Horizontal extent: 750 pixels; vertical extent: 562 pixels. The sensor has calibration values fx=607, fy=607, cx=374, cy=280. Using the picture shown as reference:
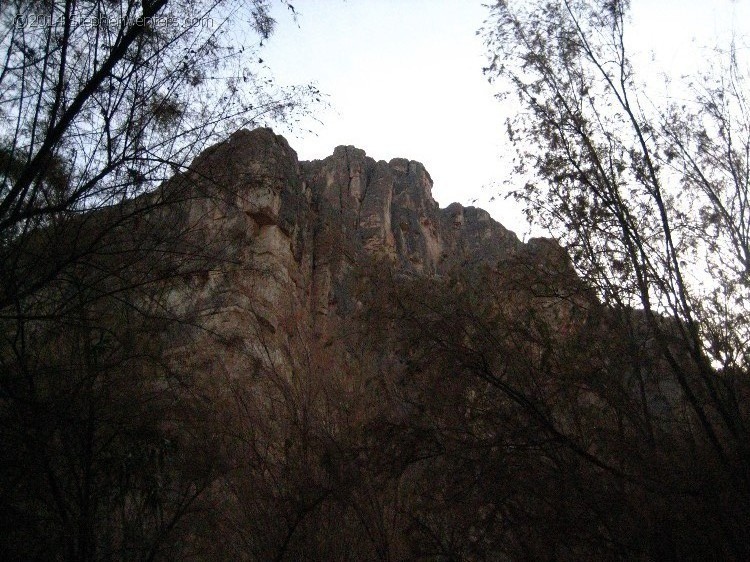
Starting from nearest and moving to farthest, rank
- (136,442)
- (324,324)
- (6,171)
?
(6,171) < (136,442) < (324,324)

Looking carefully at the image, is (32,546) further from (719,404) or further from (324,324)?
(324,324)

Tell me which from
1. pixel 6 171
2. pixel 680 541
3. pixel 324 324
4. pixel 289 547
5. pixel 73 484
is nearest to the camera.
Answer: pixel 6 171

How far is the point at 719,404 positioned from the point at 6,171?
19.1ft

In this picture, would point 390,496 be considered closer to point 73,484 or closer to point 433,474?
point 433,474

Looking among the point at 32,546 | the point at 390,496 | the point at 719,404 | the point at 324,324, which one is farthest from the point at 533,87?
the point at 324,324

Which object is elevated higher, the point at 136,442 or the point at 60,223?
the point at 60,223

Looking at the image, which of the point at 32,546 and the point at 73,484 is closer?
the point at 32,546

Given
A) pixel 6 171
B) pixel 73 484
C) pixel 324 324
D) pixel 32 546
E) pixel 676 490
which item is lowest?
pixel 676 490

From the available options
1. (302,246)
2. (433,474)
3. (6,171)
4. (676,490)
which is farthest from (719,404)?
(302,246)

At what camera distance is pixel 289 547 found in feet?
21.4

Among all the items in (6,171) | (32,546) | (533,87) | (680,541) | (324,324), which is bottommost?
(680,541)

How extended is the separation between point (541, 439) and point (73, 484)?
210 inches

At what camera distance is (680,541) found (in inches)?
194

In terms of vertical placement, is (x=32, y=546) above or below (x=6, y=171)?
below
